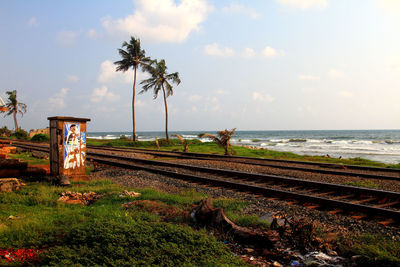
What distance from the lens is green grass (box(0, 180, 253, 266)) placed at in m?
3.15

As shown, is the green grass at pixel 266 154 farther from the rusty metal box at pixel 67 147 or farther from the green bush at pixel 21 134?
the green bush at pixel 21 134

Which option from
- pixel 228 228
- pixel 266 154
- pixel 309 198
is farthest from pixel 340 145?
pixel 228 228

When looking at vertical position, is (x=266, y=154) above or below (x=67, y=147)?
below

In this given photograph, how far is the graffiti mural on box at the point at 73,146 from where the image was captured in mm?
8859

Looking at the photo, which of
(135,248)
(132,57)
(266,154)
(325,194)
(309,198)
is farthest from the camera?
(132,57)

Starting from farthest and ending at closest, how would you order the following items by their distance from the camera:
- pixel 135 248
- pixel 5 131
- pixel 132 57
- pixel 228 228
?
pixel 5 131, pixel 132 57, pixel 228 228, pixel 135 248

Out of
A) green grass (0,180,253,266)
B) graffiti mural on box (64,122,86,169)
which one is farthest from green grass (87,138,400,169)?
green grass (0,180,253,266)

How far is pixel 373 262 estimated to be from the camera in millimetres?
3158

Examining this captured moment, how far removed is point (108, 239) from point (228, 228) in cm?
179

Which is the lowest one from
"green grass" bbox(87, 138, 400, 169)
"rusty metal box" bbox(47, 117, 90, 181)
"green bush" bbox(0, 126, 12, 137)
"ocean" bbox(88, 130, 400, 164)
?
"ocean" bbox(88, 130, 400, 164)

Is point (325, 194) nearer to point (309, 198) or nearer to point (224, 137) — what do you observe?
point (309, 198)

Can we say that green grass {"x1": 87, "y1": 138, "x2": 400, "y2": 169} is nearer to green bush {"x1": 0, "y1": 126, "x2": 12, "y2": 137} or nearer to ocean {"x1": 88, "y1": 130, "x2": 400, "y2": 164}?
ocean {"x1": 88, "y1": 130, "x2": 400, "y2": 164}

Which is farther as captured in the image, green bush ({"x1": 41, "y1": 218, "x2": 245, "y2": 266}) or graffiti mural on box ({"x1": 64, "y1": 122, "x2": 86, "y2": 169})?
graffiti mural on box ({"x1": 64, "y1": 122, "x2": 86, "y2": 169})

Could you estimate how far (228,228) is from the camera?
425cm
